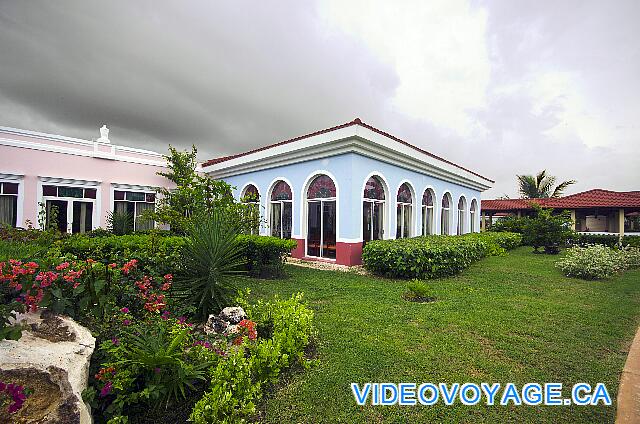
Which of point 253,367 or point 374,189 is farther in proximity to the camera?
point 374,189

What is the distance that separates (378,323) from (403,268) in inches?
152

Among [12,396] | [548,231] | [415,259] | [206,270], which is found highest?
[548,231]

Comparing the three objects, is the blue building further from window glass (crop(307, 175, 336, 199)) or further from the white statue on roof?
the white statue on roof

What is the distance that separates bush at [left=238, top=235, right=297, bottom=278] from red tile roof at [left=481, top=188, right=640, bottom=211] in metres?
23.0

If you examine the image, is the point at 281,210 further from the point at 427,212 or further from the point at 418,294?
the point at 418,294

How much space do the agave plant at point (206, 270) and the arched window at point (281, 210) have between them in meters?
7.94

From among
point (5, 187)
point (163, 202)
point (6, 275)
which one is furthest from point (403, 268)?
point (5, 187)

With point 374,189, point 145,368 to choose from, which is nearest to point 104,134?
point 374,189

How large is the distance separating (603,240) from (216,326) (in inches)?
900

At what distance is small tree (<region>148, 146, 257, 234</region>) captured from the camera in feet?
29.5

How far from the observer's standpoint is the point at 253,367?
3.06 metres

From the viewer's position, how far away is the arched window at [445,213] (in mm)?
16594

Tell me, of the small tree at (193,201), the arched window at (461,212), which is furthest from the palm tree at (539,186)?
the small tree at (193,201)

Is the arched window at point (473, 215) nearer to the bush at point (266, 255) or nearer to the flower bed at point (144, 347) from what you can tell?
the bush at point (266, 255)
